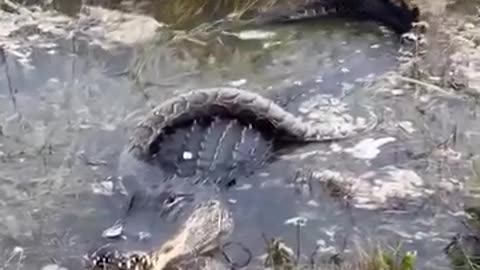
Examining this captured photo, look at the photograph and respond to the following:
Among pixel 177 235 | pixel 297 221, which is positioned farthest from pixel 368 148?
pixel 177 235

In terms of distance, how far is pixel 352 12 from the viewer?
3.55m

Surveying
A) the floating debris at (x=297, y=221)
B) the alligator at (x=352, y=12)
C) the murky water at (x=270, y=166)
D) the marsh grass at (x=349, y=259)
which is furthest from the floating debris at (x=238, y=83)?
the marsh grass at (x=349, y=259)

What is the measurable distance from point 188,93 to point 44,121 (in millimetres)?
388

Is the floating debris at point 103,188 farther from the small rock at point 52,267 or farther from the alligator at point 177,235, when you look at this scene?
the small rock at point 52,267

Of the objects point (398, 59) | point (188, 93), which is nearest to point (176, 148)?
point (188, 93)

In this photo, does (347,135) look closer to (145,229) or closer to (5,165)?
(145,229)

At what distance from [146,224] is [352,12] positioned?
133 cm

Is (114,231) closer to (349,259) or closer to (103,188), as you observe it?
(103,188)

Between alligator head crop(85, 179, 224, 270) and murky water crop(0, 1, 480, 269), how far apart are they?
0.05 m

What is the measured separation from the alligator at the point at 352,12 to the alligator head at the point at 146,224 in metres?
1.02

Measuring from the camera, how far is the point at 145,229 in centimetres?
248

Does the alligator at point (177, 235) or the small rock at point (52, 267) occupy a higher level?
the alligator at point (177, 235)

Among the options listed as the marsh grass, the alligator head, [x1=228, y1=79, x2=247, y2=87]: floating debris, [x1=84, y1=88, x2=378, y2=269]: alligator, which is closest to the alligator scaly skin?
[x1=84, y1=88, x2=378, y2=269]: alligator

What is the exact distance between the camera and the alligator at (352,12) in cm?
347
